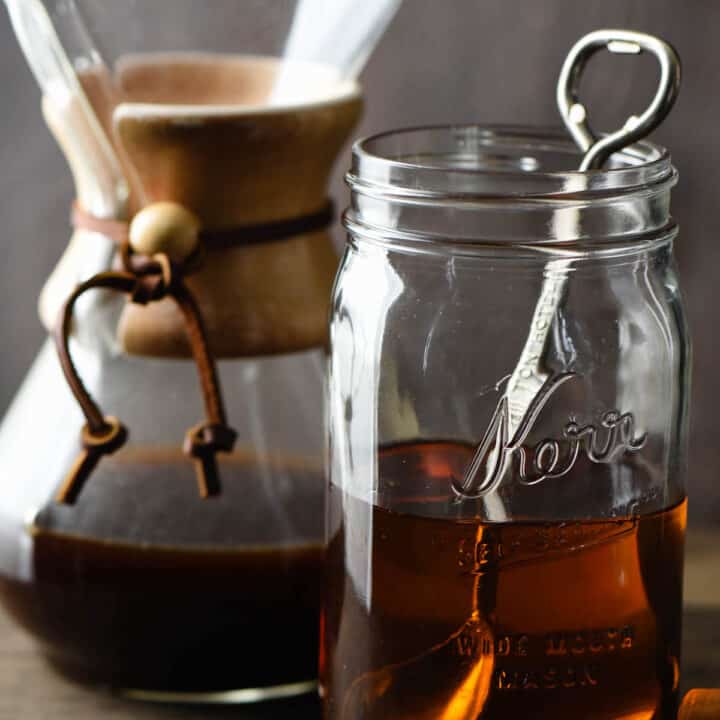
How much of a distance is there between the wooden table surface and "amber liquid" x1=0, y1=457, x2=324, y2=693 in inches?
0.4

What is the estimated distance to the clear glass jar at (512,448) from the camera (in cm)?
46

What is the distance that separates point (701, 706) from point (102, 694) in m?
0.26

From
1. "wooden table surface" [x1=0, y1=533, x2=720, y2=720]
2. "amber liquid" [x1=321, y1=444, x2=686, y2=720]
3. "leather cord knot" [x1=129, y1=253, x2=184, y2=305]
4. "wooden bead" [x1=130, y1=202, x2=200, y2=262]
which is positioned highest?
"wooden bead" [x1=130, y1=202, x2=200, y2=262]

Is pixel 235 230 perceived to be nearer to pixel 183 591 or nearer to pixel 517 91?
pixel 183 591

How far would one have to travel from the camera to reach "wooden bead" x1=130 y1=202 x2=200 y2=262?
548 mm

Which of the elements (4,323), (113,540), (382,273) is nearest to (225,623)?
(113,540)

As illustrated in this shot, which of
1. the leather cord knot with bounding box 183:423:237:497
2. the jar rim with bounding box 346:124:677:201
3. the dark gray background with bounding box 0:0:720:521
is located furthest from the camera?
the dark gray background with bounding box 0:0:720:521

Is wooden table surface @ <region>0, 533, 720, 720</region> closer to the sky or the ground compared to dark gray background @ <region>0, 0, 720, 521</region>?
closer to the ground

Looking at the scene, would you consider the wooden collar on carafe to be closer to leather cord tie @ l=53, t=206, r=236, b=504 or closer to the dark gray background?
leather cord tie @ l=53, t=206, r=236, b=504

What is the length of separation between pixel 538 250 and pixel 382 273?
0.06 metres

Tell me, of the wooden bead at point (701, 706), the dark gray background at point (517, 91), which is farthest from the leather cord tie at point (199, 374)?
the dark gray background at point (517, 91)

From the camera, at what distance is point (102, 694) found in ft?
1.97

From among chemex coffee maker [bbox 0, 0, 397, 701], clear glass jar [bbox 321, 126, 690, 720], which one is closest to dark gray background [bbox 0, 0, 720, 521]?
chemex coffee maker [bbox 0, 0, 397, 701]

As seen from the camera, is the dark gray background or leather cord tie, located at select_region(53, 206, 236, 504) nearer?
leather cord tie, located at select_region(53, 206, 236, 504)
